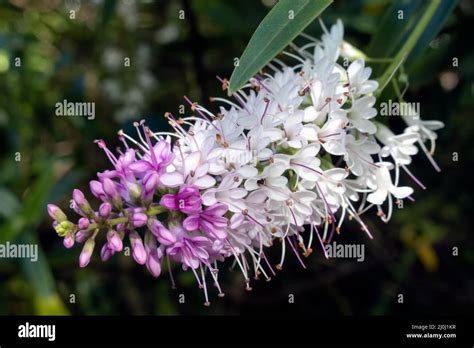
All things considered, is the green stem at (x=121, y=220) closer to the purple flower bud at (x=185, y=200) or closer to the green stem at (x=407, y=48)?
the purple flower bud at (x=185, y=200)

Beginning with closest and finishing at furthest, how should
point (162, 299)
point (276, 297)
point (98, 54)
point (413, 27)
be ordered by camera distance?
point (413, 27), point (162, 299), point (276, 297), point (98, 54)

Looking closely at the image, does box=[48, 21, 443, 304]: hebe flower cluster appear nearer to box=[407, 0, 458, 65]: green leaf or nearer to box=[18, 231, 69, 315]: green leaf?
box=[407, 0, 458, 65]: green leaf

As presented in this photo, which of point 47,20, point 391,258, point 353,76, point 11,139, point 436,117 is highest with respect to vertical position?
point 47,20

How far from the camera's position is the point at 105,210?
46.0 inches

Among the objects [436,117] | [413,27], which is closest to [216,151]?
[413,27]

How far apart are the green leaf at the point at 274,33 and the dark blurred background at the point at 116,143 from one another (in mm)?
1070

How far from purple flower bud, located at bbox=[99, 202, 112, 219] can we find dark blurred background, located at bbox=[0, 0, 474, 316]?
1.24 metres

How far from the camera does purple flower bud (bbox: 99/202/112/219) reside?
1166mm

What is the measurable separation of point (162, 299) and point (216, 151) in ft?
5.14

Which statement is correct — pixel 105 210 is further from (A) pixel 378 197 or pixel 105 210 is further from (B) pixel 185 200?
(A) pixel 378 197

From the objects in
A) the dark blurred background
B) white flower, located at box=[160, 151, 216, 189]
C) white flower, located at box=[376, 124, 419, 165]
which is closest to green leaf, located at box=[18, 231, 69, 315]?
the dark blurred background

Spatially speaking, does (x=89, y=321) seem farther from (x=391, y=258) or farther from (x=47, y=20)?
(x=47, y=20)

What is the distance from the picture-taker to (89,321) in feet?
6.41

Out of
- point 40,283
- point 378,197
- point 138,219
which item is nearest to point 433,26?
point 378,197
